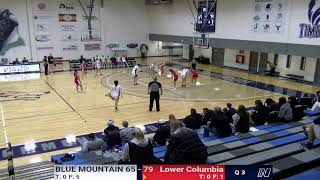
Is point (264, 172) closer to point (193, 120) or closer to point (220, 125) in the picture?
point (220, 125)

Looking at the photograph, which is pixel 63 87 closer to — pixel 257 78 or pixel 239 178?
pixel 257 78

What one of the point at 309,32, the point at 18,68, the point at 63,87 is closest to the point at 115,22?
the point at 18,68

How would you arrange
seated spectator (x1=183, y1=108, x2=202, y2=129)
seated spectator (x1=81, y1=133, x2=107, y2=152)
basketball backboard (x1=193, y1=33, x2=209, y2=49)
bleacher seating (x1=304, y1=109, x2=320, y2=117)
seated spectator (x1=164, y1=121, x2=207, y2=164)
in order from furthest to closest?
basketball backboard (x1=193, y1=33, x2=209, y2=49)
bleacher seating (x1=304, y1=109, x2=320, y2=117)
seated spectator (x1=183, y1=108, x2=202, y2=129)
seated spectator (x1=81, y1=133, x2=107, y2=152)
seated spectator (x1=164, y1=121, x2=207, y2=164)

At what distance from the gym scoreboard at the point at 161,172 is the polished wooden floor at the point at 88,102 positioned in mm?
5051

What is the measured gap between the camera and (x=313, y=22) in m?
19.0

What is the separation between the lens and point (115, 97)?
1416cm

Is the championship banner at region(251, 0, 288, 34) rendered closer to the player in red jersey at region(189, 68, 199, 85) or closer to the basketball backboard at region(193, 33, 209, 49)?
the basketball backboard at region(193, 33, 209, 49)

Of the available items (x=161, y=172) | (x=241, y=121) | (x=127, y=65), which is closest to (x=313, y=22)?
(x=241, y=121)

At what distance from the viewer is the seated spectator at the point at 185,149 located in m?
5.60

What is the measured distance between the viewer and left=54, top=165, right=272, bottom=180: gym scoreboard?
4.53 m

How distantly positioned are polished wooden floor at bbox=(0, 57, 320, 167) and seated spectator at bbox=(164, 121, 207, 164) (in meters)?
4.87

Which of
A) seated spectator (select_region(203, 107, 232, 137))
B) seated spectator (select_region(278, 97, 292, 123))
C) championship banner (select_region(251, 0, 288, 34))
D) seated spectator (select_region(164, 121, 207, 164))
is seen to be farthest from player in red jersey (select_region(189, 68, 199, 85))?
seated spectator (select_region(164, 121, 207, 164))

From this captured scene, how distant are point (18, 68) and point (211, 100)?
16.3m

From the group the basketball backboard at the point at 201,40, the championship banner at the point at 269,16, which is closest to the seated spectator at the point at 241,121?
the championship banner at the point at 269,16
